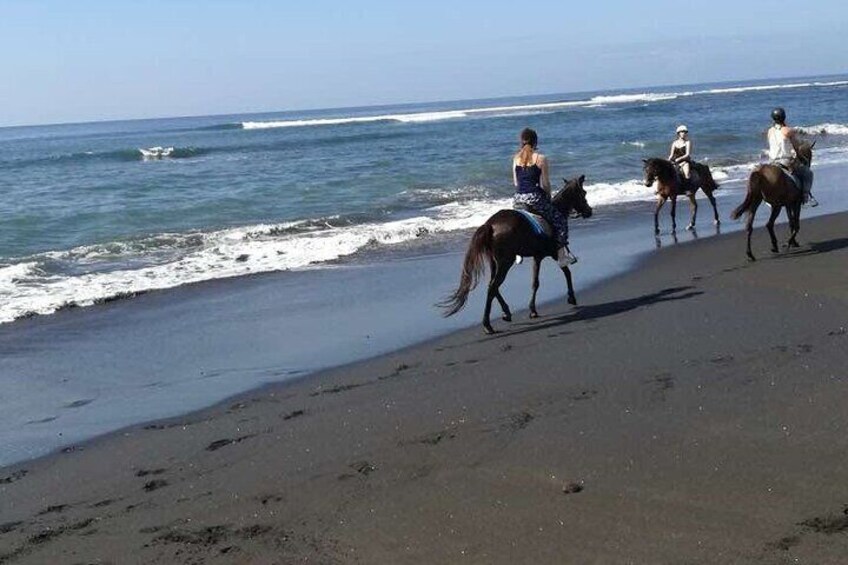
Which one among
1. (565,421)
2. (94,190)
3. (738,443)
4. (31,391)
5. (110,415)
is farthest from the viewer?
(94,190)

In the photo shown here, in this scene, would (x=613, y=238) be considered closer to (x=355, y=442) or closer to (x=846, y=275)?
(x=846, y=275)

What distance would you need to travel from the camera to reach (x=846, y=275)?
10.2 m

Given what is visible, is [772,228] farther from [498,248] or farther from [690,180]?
[498,248]

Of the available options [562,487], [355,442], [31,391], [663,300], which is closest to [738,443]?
[562,487]

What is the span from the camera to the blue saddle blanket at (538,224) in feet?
32.6

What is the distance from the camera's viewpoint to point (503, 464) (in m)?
5.48

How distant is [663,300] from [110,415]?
5.84 metres

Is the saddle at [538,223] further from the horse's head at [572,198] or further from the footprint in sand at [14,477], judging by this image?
the footprint in sand at [14,477]

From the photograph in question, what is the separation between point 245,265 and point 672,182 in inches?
294

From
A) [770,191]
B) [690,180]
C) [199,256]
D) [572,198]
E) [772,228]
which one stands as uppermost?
[572,198]

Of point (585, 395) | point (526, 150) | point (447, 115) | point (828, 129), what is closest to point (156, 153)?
point (828, 129)

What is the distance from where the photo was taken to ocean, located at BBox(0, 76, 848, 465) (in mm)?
8859

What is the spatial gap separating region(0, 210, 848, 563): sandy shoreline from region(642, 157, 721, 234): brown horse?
6961 mm

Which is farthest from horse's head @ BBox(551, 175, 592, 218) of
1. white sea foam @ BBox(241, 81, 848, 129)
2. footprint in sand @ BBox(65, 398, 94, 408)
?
white sea foam @ BBox(241, 81, 848, 129)
